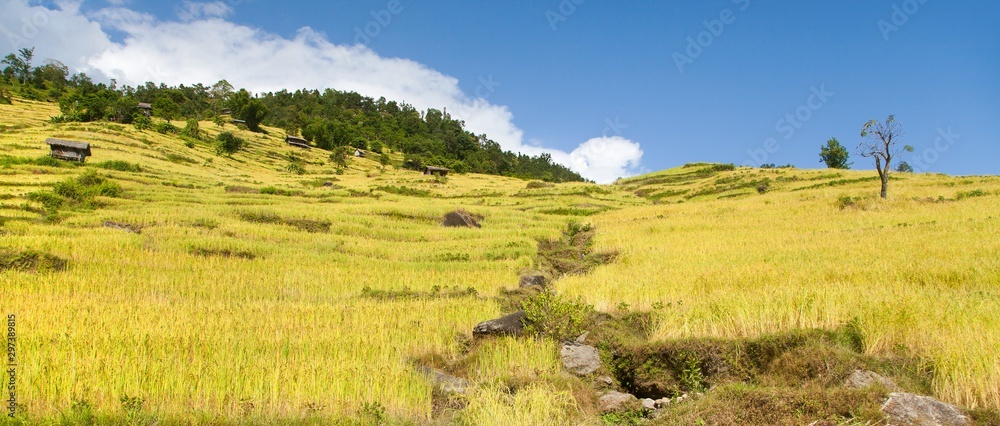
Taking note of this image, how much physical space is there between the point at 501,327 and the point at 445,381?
2.23 meters

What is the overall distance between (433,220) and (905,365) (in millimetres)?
27348

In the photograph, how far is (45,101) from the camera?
99.9m

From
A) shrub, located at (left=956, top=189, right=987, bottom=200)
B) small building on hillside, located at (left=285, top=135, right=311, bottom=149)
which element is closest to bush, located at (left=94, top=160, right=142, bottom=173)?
small building on hillside, located at (left=285, top=135, right=311, bottom=149)

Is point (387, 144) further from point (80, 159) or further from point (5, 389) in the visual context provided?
point (5, 389)

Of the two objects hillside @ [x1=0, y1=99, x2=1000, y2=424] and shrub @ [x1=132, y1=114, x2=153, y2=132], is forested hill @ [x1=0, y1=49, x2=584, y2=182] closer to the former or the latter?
shrub @ [x1=132, y1=114, x2=153, y2=132]

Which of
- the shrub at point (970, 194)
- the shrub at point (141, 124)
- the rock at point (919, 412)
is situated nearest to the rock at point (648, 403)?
the rock at point (919, 412)

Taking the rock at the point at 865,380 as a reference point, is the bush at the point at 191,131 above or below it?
above

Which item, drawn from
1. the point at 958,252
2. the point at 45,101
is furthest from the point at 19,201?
the point at 45,101

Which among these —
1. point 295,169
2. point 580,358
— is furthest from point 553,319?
point 295,169

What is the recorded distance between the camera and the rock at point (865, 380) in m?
5.92

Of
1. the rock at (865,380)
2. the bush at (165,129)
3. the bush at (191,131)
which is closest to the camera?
the rock at (865,380)

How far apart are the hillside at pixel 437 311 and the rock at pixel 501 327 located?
0.84 ft

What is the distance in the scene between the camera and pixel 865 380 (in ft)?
20.0

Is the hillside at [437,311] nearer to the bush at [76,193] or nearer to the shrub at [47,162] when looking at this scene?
the bush at [76,193]
